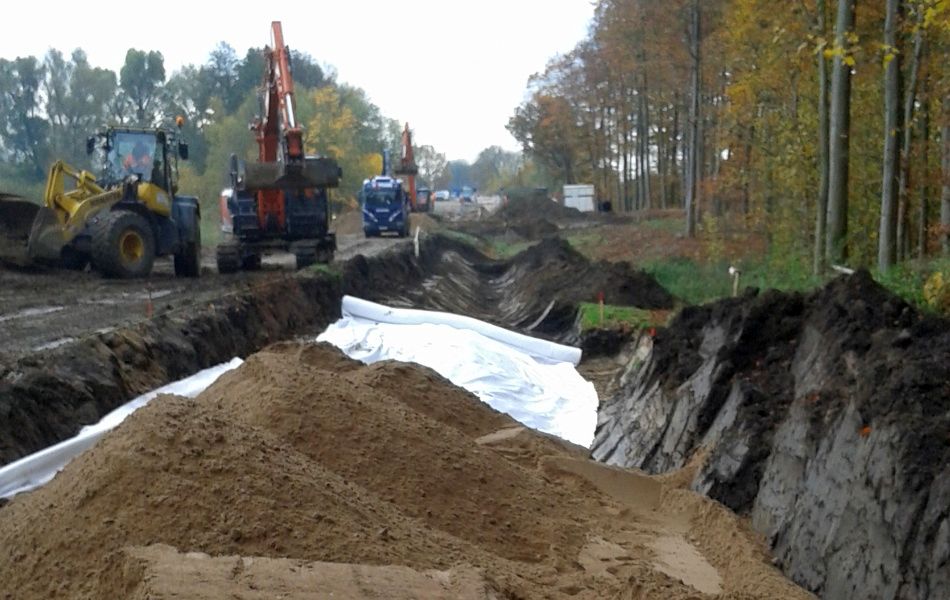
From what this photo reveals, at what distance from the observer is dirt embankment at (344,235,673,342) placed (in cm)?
2166

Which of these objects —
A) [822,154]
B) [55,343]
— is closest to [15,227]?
[55,343]

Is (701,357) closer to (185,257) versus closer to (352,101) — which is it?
(185,257)

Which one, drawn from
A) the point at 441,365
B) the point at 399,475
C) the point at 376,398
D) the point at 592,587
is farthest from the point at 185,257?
the point at 592,587

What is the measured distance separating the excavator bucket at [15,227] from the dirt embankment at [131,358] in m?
5.60

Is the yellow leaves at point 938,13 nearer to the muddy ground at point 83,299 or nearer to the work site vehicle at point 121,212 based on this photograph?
the muddy ground at point 83,299

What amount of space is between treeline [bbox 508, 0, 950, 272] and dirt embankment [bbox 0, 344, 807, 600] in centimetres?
548

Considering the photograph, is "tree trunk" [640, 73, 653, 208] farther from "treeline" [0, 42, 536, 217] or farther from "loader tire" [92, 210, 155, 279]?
"loader tire" [92, 210, 155, 279]

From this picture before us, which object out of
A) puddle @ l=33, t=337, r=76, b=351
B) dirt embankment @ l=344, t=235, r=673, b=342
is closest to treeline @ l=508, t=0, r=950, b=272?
dirt embankment @ l=344, t=235, r=673, b=342

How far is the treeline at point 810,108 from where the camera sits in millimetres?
14836

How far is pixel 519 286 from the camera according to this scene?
1129 inches

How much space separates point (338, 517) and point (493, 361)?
9134 mm

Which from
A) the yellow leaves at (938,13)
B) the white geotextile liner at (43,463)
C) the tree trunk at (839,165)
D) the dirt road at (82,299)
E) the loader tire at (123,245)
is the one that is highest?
the yellow leaves at (938,13)

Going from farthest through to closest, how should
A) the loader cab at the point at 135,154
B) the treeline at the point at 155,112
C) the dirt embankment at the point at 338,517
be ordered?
the treeline at the point at 155,112 → the loader cab at the point at 135,154 → the dirt embankment at the point at 338,517

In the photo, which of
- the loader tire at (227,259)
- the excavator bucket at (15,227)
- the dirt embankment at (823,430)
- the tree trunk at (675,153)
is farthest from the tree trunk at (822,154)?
the tree trunk at (675,153)
